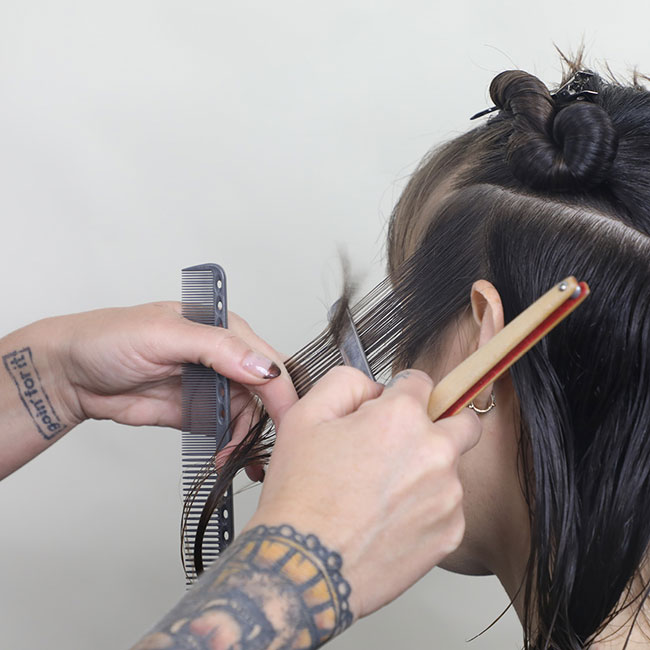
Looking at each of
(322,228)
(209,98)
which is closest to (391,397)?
(322,228)

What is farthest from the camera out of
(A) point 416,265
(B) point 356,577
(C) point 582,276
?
(A) point 416,265

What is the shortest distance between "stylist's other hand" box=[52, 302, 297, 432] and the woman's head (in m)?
Answer: 0.27

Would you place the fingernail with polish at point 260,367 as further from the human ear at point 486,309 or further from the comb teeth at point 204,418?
the human ear at point 486,309

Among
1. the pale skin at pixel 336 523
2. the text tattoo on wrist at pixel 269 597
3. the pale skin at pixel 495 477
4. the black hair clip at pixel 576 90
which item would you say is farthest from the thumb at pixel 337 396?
the black hair clip at pixel 576 90

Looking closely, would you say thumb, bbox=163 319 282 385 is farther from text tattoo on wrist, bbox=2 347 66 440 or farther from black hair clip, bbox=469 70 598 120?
black hair clip, bbox=469 70 598 120

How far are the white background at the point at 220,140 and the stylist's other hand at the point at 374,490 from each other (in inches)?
51.2

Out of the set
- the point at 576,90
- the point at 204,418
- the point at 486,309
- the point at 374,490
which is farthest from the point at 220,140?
the point at 374,490

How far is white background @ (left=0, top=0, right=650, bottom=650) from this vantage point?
212 centimetres

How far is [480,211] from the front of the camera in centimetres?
115

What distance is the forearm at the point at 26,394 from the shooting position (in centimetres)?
150

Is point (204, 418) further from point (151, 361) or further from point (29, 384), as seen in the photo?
point (29, 384)

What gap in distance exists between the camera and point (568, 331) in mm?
1075

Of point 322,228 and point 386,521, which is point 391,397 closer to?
point 386,521

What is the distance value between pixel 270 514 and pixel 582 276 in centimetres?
53
